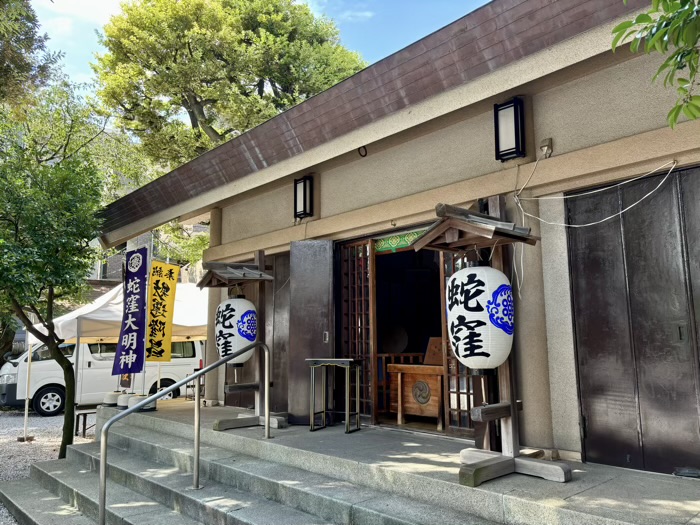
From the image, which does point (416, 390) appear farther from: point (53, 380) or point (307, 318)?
point (53, 380)

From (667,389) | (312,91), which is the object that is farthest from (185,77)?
(667,389)

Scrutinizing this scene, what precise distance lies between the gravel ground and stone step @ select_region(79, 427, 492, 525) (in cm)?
168

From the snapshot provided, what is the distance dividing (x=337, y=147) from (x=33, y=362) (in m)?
10.8

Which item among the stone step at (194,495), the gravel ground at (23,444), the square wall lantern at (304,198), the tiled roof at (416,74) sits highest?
the tiled roof at (416,74)

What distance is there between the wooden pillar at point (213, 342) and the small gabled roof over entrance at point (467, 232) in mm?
5633

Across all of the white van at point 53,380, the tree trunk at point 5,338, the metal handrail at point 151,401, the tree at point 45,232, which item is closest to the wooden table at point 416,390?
the metal handrail at point 151,401

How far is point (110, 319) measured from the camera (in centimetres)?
986

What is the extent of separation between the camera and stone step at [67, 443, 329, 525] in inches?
159

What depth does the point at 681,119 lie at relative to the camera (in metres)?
4.00

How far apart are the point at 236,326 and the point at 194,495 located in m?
2.35

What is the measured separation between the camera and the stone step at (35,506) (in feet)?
17.2

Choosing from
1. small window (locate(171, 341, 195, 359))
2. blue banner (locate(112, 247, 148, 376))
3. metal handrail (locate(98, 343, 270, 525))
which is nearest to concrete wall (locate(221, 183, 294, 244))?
blue banner (locate(112, 247, 148, 376))

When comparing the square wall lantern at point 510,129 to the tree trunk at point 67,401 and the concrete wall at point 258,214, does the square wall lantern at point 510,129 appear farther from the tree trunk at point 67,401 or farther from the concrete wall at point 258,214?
the tree trunk at point 67,401

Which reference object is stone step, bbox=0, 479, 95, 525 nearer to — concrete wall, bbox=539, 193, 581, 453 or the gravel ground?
the gravel ground
